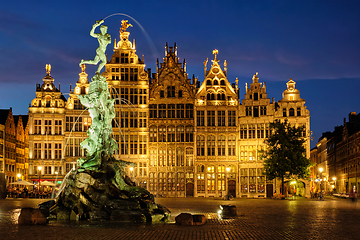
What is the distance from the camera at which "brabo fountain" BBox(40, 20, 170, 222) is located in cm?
2748

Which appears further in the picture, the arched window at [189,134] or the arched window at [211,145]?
the arched window at [189,134]

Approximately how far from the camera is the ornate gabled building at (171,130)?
224 feet

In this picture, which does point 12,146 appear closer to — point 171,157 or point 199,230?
point 171,157

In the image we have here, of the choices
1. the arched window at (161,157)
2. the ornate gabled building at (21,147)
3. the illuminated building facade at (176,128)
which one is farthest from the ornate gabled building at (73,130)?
the ornate gabled building at (21,147)

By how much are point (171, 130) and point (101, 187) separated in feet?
130

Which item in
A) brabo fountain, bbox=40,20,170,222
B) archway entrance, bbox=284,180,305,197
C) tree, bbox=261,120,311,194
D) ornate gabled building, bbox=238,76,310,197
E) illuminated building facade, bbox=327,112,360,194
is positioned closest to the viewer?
brabo fountain, bbox=40,20,170,222

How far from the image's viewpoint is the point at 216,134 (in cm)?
6862

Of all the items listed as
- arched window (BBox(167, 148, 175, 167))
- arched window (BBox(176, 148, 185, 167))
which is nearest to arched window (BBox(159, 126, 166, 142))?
arched window (BBox(167, 148, 175, 167))

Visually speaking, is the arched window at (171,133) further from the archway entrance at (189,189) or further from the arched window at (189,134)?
the archway entrance at (189,189)

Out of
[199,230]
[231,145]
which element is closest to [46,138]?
[231,145]

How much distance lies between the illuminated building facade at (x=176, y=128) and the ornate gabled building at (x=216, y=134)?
142mm

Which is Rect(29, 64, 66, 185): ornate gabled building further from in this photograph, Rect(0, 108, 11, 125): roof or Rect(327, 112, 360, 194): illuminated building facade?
Rect(327, 112, 360, 194): illuminated building facade

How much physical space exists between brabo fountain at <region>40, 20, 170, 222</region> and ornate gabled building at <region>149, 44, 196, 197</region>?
34.9 m

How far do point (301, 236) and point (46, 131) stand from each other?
54999mm
